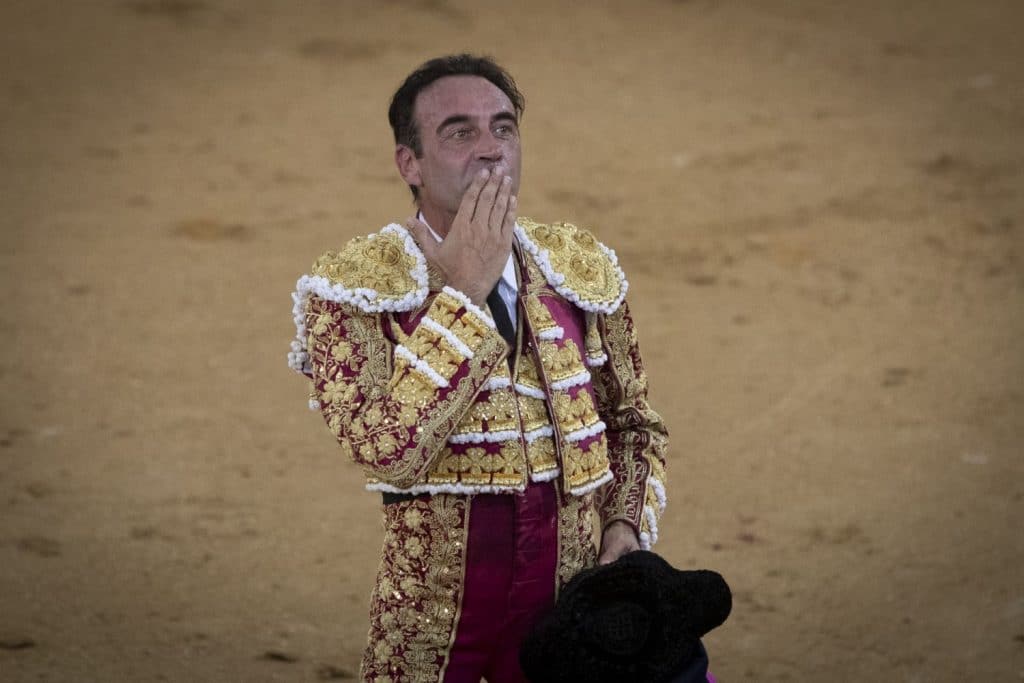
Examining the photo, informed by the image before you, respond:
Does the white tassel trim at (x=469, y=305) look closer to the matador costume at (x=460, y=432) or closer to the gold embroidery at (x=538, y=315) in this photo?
the matador costume at (x=460, y=432)

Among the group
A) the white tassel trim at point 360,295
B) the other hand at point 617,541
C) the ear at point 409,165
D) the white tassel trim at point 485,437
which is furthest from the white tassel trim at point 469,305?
the other hand at point 617,541

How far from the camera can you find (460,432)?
3016 mm

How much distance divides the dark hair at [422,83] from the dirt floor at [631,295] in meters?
2.25

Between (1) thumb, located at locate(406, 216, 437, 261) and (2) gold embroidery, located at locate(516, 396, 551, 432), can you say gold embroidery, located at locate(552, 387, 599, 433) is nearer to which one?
(2) gold embroidery, located at locate(516, 396, 551, 432)

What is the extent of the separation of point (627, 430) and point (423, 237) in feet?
2.03

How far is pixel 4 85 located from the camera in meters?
10.0

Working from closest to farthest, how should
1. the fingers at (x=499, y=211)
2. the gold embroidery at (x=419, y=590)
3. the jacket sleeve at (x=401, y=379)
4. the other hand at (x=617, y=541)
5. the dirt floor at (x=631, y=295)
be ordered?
the jacket sleeve at (x=401, y=379) < the fingers at (x=499, y=211) < the gold embroidery at (x=419, y=590) < the other hand at (x=617, y=541) < the dirt floor at (x=631, y=295)

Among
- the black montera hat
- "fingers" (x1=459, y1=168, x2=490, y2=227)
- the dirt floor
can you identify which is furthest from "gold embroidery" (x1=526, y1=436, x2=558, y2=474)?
the dirt floor

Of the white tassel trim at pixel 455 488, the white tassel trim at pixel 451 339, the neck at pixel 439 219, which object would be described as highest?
the neck at pixel 439 219

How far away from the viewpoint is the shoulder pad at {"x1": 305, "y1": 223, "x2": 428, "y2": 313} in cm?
299

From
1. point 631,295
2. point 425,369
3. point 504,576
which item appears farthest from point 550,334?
point 631,295

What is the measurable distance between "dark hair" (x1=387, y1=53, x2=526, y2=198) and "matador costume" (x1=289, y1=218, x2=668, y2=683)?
0.65 feet

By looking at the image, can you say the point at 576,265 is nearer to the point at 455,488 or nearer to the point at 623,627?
the point at 455,488

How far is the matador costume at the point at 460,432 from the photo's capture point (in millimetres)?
2896
